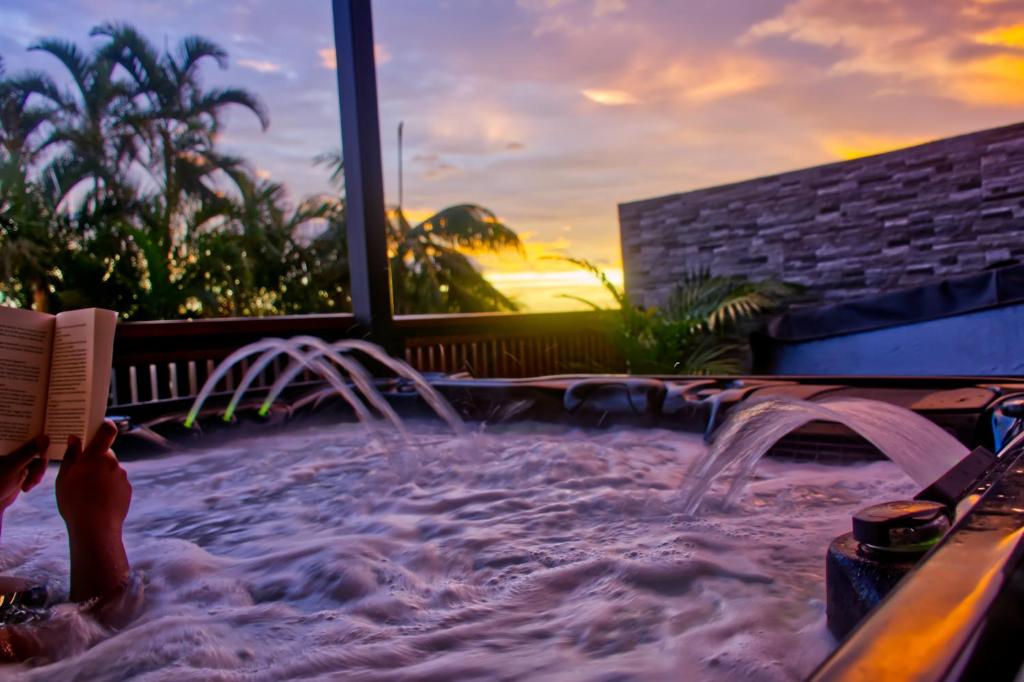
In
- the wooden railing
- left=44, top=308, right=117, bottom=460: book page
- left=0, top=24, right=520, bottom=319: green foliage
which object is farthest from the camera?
left=0, top=24, right=520, bottom=319: green foliage

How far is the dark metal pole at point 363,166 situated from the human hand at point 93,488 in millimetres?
2872

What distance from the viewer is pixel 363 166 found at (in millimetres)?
3996

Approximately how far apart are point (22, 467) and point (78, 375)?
0.19 meters

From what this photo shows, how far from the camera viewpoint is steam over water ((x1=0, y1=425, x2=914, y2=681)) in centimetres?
117

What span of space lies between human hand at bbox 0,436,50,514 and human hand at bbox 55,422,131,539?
0.11 feet

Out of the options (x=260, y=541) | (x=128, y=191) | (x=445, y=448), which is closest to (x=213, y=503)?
(x=260, y=541)

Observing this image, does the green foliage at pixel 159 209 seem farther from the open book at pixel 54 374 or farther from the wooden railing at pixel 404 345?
the open book at pixel 54 374

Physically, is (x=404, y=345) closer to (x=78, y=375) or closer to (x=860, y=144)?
(x=78, y=375)

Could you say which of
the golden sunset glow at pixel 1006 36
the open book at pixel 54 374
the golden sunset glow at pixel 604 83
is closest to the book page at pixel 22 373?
the open book at pixel 54 374

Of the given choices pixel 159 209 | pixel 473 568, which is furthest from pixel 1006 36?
pixel 159 209

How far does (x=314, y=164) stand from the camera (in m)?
10.7

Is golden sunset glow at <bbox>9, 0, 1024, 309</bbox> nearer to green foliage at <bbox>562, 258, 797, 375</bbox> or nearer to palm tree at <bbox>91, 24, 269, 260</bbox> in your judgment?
palm tree at <bbox>91, 24, 269, 260</bbox>

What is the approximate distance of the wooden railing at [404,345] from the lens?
3305 millimetres

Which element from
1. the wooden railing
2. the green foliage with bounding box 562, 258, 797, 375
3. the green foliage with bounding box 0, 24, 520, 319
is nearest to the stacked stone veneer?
the green foliage with bounding box 562, 258, 797, 375
